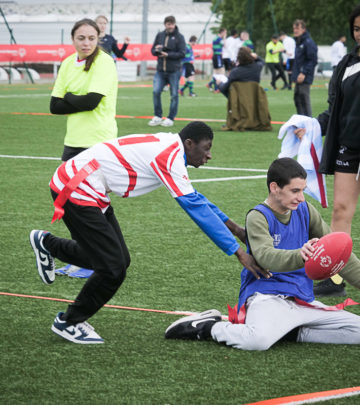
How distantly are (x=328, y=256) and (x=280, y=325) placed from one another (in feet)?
1.94

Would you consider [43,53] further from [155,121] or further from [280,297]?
[280,297]

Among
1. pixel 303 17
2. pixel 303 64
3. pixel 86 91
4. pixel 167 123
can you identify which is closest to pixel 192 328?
pixel 86 91

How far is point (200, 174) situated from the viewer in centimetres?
1213

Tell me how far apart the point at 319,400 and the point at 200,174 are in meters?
8.20

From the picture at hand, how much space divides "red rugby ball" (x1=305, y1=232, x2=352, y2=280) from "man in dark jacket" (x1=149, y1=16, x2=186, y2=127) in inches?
557

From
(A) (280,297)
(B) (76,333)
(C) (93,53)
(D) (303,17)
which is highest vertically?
(D) (303,17)

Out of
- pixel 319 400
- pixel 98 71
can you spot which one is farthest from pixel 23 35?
pixel 319 400

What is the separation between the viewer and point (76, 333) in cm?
496

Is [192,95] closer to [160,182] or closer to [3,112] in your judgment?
[3,112]

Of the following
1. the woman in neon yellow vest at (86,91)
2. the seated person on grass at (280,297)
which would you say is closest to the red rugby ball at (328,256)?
the seated person on grass at (280,297)

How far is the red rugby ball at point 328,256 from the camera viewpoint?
450cm

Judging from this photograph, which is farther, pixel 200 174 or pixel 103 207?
pixel 200 174

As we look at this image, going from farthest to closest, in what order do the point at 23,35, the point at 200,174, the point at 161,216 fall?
the point at 23,35
the point at 200,174
the point at 161,216

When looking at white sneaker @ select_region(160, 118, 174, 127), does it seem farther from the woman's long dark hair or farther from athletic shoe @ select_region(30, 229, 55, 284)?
athletic shoe @ select_region(30, 229, 55, 284)
